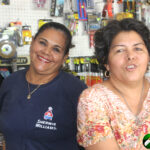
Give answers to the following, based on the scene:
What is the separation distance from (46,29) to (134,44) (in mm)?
646

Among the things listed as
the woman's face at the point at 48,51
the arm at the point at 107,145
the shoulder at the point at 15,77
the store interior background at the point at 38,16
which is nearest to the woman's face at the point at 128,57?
the arm at the point at 107,145

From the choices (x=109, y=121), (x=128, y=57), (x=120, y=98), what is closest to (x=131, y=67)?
(x=128, y=57)

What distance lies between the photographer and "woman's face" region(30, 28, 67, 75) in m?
1.41

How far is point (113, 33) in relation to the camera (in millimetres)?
1153

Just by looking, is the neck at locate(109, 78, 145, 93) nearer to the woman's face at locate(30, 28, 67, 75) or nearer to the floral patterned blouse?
the floral patterned blouse

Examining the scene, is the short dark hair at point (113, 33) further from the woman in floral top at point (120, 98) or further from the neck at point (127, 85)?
the neck at point (127, 85)

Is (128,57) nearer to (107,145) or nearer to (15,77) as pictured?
(107,145)

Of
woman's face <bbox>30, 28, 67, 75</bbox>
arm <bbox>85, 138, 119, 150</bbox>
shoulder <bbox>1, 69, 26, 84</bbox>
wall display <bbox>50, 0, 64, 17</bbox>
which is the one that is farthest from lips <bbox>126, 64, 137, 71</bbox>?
wall display <bbox>50, 0, 64, 17</bbox>

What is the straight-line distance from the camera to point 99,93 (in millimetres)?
1081

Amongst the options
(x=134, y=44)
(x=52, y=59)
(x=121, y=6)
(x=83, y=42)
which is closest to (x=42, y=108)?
(x=52, y=59)

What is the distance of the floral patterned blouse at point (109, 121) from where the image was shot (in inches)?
39.0

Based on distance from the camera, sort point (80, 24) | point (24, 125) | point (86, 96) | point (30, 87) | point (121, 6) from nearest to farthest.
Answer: point (86, 96)
point (24, 125)
point (30, 87)
point (80, 24)
point (121, 6)

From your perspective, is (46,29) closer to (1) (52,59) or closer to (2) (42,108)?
(1) (52,59)

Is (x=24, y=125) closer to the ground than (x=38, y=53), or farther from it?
closer to the ground
